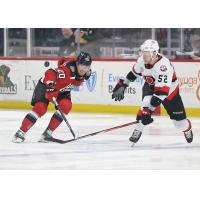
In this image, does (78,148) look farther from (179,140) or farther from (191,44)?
(191,44)

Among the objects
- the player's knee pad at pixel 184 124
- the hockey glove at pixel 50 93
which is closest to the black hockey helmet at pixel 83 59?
the hockey glove at pixel 50 93

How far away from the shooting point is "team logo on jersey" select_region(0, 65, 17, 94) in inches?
541

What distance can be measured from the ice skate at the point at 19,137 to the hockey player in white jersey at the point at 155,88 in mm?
1089

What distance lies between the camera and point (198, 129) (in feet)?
35.9

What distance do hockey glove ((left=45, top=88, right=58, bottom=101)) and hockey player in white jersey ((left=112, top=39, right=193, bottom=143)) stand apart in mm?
638

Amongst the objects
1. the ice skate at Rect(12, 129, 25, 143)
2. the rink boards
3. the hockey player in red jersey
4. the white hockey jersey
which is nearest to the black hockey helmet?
the hockey player in red jersey

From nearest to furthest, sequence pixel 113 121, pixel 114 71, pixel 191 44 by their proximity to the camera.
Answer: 1. pixel 113 121
2. pixel 114 71
3. pixel 191 44

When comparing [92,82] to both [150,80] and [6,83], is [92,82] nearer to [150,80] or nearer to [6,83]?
[6,83]

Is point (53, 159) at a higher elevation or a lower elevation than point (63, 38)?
lower

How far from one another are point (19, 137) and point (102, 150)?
3.28 ft

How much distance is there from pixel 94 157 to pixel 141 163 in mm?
615

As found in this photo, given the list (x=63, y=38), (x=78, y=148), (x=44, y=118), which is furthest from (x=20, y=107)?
(x=78, y=148)

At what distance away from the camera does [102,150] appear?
29.7 feet

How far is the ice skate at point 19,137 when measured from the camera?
9484mm
